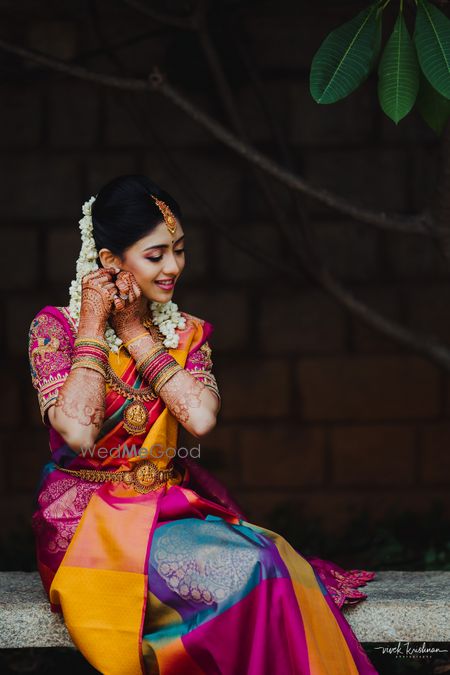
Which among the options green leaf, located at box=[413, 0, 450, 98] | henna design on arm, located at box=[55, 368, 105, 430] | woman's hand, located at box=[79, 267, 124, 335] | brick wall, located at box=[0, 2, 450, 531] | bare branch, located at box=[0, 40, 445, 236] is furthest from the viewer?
brick wall, located at box=[0, 2, 450, 531]

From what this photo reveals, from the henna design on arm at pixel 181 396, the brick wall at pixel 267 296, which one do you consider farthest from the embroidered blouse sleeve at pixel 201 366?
the brick wall at pixel 267 296

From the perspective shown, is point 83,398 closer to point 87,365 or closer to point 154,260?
point 87,365

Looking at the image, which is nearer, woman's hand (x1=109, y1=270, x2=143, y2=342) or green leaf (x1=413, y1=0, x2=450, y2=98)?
green leaf (x1=413, y1=0, x2=450, y2=98)

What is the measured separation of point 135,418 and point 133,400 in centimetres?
5

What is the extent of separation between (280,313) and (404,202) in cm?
76

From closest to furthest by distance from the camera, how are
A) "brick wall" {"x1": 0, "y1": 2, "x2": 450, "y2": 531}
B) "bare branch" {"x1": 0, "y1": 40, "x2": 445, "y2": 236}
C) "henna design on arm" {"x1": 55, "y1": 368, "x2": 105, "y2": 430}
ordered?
"henna design on arm" {"x1": 55, "y1": 368, "x2": 105, "y2": 430} < "bare branch" {"x1": 0, "y1": 40, "x2": 445, "y2": 236} < "brick wall" {"x1": 0, "y1": 2, "x2": 450, "y2": 531}

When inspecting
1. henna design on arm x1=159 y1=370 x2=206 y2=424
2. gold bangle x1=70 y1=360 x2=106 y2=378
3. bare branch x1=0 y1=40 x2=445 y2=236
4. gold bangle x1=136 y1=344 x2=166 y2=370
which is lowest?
henna design on arm x1=159 y1=370 x2=206 y2=424

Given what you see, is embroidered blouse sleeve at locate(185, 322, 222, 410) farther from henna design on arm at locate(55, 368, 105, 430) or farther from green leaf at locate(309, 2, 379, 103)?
green leaf at locate(309, 2, 379, 103)

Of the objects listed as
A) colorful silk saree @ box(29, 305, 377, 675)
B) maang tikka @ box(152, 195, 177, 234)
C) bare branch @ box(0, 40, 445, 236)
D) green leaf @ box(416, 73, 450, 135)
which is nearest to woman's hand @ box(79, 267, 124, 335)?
colorful silk saree @ box(29, 305, 377, 675)

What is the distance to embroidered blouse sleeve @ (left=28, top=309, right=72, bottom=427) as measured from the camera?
2645mm

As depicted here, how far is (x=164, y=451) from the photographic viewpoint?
2764 mm

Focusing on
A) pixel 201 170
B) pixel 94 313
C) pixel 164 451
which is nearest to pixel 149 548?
pixel 164 451

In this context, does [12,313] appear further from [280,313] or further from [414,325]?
[414,325]

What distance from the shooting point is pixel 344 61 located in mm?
2479
